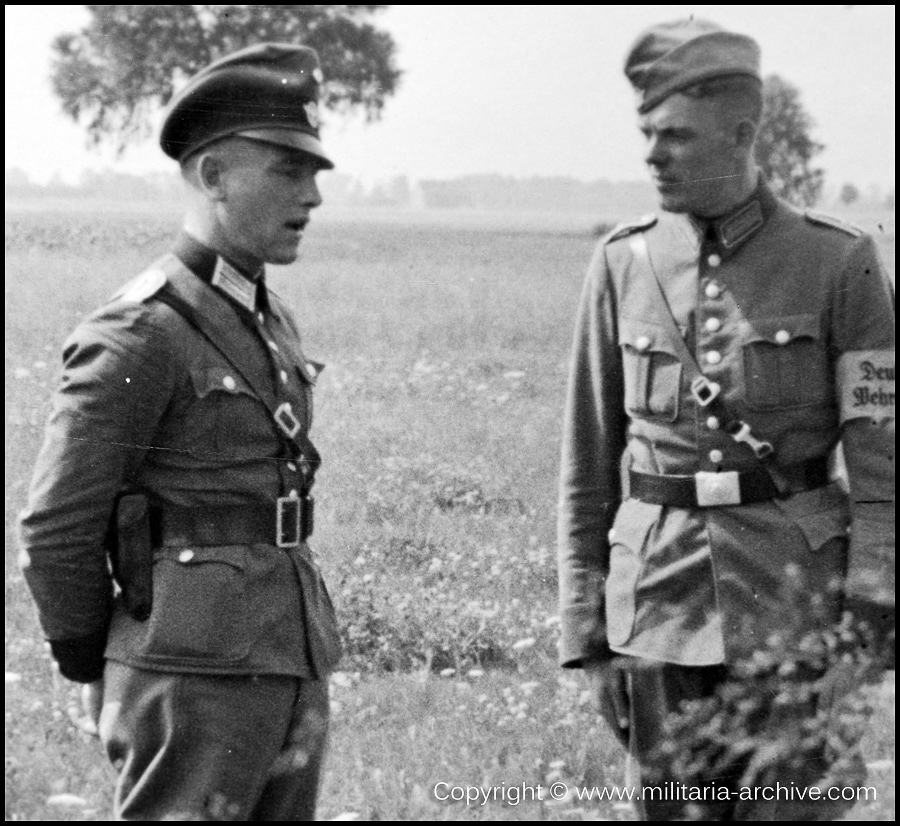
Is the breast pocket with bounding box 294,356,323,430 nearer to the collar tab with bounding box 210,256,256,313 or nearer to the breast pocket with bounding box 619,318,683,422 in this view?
the collar tab with bounding box 210,256,256,313

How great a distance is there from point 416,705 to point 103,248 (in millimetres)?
2195

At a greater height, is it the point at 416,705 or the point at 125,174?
the point at 125,174

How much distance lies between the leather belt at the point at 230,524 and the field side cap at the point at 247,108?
2.70 ft

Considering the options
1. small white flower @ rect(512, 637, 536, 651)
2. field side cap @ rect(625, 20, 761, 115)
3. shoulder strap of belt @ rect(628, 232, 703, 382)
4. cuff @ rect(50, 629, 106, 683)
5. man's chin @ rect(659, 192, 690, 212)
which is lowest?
small white flower @ rect(512, 637, 536, 651)

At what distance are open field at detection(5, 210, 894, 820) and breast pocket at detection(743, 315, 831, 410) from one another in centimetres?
110

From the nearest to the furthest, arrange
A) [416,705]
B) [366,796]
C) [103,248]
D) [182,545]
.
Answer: [182,545]
[366,796]
[416,705]
[103,248]

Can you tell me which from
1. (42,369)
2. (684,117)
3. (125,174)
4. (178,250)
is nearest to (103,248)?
(42,369)

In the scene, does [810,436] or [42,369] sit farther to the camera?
[42,369]

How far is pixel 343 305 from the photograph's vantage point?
5035 mm

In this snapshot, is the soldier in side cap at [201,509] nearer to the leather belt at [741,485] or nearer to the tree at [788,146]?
the leather belt at [741,485]

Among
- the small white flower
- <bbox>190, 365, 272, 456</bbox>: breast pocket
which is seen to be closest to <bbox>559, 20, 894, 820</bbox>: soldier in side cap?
<bbox>190, 365, 272, 456</bbox>: breast pocket

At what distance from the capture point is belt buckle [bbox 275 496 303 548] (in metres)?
2.83

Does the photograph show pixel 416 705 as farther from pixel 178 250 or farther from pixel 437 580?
pixel 178 250

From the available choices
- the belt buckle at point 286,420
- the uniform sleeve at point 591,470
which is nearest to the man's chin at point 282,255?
the belt buckle at point 286,420
